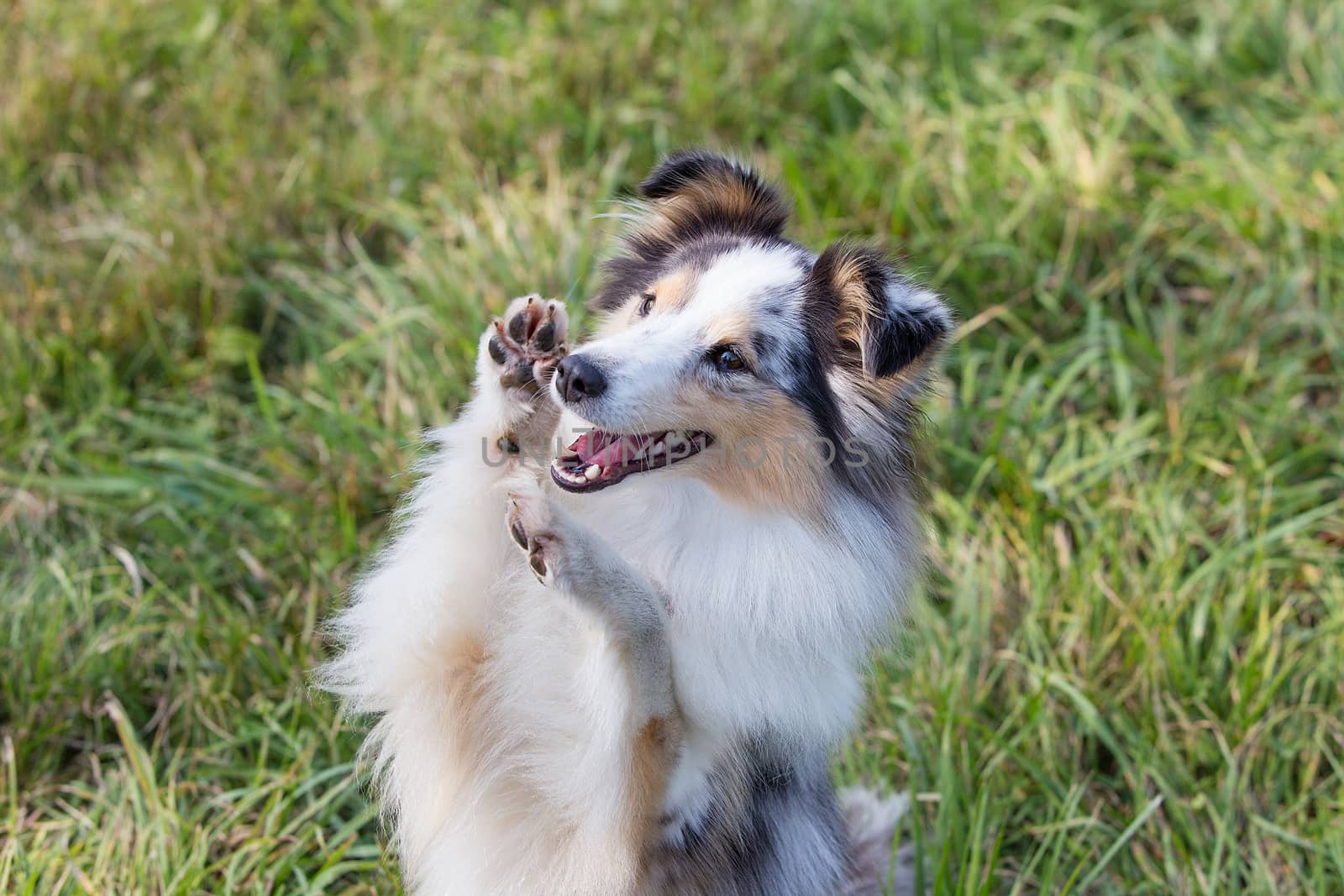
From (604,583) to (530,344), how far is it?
663 mm

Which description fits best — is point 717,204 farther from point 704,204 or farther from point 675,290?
point 675,290

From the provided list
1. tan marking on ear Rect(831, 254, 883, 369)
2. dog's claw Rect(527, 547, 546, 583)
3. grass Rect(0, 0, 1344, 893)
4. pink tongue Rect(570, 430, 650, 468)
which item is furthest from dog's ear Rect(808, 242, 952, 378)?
grass Rect(0, 0, 1344, 893)

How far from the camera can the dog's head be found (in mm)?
2420

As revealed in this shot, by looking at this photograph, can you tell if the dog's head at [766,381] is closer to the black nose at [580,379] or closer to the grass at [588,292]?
the black nose at [580,379]

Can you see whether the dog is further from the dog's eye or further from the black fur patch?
the black fur patch

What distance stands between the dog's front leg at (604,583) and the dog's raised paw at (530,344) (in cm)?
36

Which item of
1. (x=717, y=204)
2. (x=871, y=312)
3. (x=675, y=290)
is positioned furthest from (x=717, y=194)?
(x=871, y=312)

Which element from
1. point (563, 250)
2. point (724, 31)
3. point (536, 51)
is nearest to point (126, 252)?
point (563, 250)

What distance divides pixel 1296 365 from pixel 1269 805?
5.75 feet

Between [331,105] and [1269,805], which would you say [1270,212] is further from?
[331,105]

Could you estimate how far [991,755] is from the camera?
11.1ft

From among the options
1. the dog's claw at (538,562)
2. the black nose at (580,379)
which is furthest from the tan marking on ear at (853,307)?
the dog's claw at (538,562)

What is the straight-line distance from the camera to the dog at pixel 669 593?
7.85ft

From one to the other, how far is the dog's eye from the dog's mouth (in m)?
0.15
